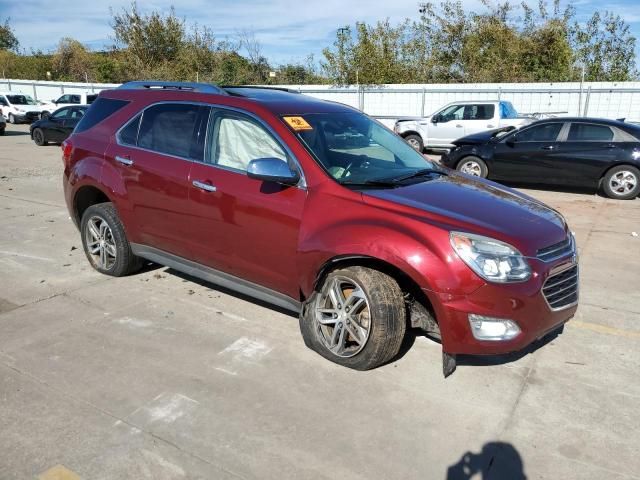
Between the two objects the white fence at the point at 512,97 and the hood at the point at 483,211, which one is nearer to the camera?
the hood at the point at 483,211

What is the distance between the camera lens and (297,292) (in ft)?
13.0

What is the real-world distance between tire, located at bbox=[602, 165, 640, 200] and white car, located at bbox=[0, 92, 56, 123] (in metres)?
27.4

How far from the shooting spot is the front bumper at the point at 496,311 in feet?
10.7

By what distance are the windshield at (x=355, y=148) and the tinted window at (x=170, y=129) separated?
905 mm

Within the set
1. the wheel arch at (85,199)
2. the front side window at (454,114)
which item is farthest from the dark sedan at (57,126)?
the wheel arch at (85,199)

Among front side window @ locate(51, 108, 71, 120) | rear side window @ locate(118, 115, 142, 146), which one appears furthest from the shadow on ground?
front side window @ locate(51, 108, 71, 120)

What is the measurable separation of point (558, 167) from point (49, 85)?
114ft

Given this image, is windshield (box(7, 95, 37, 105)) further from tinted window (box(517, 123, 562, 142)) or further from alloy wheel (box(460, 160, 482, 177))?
tinted window (box(517, 123, 562, 142))

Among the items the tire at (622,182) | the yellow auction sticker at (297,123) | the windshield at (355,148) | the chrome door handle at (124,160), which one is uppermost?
the yellow auction sticker at (297,123)

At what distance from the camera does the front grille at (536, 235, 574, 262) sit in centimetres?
346

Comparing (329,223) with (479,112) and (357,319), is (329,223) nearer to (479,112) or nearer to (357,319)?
(357,319)

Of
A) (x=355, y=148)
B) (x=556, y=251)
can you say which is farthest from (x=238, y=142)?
(x=556, y=251)

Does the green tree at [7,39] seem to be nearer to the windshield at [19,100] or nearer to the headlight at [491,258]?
the windshield at [19,100]

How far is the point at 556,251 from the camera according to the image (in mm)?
3592
